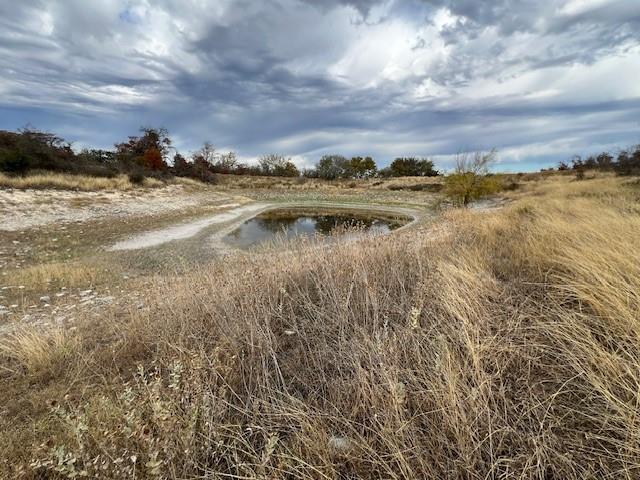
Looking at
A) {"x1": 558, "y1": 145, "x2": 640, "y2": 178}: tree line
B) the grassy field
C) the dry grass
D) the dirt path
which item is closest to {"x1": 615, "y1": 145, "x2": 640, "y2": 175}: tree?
{"x1": 558, "y1": 145, "x2": 640, "y2": 178}: tree line

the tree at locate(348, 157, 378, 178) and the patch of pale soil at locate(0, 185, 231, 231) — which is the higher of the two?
the tree at locate(348, 157, 378, 178)

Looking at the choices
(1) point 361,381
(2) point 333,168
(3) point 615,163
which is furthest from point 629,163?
(2) point 333,168

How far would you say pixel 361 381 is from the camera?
2.10 m

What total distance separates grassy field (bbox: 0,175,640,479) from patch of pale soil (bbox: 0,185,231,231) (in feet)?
49.4

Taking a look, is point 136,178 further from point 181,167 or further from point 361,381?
point 361,381

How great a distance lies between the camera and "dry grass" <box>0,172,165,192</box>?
63.3 ft

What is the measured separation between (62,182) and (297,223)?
53.8 ft

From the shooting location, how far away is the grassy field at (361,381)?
66.9 inches

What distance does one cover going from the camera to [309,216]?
25219 millimetres

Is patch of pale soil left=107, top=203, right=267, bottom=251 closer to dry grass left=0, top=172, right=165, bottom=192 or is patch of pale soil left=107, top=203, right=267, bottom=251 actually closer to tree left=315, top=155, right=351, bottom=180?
dry grass left=0, top=172, right=165, bottom=192

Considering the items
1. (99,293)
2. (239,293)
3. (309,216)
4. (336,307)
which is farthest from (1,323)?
(309,216)

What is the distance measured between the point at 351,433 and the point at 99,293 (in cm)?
718

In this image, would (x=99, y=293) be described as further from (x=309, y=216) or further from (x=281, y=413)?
(x=309, y=216)

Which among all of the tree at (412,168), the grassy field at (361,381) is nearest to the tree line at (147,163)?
the tree at (412,168)
